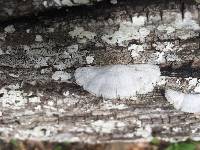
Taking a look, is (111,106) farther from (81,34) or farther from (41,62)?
(81,34)

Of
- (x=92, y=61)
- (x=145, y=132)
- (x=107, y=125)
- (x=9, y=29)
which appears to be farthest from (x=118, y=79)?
(x=145, y=132)

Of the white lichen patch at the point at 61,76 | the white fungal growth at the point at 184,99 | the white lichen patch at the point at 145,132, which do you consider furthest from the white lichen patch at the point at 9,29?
the white lichen patch at the point at 145,132

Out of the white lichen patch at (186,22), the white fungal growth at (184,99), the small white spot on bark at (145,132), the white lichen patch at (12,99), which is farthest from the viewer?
the small white spot on bark at (145,132)

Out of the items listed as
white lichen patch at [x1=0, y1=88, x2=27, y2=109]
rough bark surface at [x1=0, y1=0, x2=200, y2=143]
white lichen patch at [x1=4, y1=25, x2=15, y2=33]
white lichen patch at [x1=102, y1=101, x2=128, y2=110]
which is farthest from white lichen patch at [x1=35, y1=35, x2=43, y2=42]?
white lichen patch at [x1=102, y1=101, x2=128, y2=110]

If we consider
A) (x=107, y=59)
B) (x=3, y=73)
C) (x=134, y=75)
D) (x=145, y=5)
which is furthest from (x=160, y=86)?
(x=3, y=73)

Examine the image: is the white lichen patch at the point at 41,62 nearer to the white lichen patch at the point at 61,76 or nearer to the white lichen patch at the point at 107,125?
the white lichen patch at the point at 61,76

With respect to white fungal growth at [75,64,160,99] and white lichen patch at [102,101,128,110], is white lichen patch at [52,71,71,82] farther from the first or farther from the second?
white lichen patch at [102,101,128,110]

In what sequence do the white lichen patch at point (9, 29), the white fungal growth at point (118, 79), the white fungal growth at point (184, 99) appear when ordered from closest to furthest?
the white lichen patch at point (9, 29) < the white fungal growth at point (118, 79) < the white fungal growth at point (184, 99)
